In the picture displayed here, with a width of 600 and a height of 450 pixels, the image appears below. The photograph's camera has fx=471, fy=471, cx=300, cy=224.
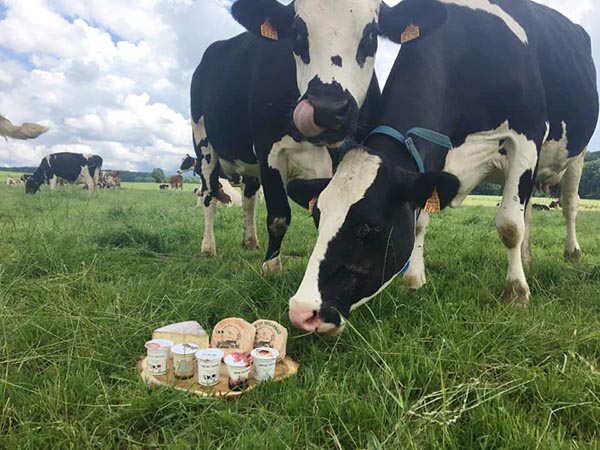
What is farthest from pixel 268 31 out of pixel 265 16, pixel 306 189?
pixel 306 189

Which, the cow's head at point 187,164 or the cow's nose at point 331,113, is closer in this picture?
the cow's nose at point 331,113

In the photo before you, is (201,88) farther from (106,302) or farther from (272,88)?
(106,302)

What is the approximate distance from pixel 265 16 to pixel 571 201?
5.06 m

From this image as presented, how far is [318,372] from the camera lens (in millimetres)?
2426

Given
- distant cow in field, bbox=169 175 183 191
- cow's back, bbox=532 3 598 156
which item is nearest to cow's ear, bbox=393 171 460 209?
cow's back, bbox=532 3 598 156

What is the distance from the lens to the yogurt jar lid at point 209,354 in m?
2.23

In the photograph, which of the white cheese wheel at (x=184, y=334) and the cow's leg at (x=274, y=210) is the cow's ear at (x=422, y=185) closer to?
the white cheese wheel at (x=184, y=334)

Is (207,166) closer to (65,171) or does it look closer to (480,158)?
(480,158)

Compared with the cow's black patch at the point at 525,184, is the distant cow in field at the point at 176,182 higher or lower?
lower

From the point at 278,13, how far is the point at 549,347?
10.0ft

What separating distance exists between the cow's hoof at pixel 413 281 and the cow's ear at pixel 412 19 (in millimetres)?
1924

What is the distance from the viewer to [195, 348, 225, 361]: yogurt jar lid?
7.32 ft

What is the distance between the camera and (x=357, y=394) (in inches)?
84.0

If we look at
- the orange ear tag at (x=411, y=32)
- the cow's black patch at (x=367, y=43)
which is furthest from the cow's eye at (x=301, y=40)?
the orange ear tag at (x=411, y=32)
